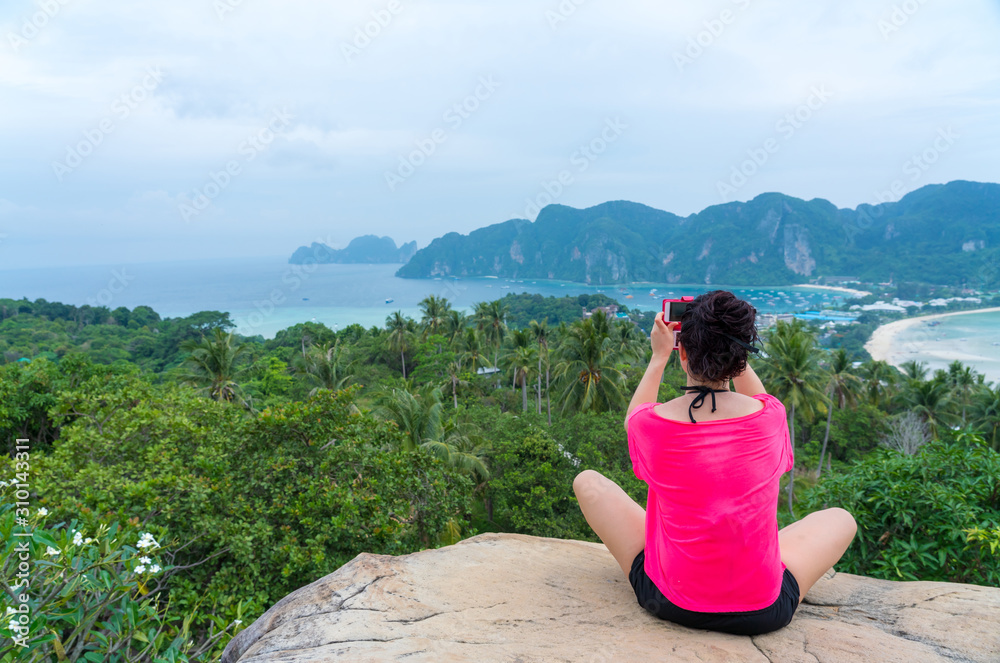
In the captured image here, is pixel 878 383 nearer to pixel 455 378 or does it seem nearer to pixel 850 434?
pixel 850 434

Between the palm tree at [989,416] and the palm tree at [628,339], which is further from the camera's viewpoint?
the palm tree at [628,339]

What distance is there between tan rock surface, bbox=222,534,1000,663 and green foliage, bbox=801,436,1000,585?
0.54 metres

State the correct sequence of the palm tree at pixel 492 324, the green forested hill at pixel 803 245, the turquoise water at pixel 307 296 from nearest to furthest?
the palm tree at pixel 492 324 < the turquoise water at pixel 307 296 < the green forested hill at pixel 803 245

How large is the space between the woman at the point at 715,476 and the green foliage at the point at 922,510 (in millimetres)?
1831

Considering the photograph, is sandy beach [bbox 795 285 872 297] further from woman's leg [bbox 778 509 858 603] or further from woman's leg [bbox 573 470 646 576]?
woman's leg [bbox 573 470 646 576]

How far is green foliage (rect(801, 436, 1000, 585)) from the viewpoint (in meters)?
3.43

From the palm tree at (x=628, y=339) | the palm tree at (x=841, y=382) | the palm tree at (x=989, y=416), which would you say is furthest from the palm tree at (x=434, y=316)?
the palm tree at (x=989, y=416)

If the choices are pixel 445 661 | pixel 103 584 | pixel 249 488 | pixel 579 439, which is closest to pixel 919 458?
pixel 445 661

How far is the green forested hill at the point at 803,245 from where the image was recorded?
5330 inches

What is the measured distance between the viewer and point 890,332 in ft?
275

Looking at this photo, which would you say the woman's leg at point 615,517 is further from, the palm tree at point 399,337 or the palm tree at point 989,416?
the palm tree at point 399,337

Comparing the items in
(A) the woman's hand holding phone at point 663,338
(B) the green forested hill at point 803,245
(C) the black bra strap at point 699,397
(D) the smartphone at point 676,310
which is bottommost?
(C) the black bra strap at point 699,397

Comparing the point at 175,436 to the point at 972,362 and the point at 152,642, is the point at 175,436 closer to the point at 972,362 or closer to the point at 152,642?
the point at 152,642

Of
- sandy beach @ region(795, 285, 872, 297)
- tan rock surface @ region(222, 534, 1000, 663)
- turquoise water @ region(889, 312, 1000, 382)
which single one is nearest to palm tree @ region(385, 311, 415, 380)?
tan rock surface @ region(222, 534, 1000, 663)
